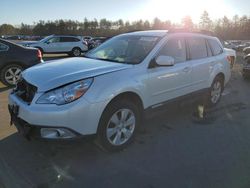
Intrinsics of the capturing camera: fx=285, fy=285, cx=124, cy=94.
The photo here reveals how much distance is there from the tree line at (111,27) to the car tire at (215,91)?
6345 cm

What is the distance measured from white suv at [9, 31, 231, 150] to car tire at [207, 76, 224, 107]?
0.50 m

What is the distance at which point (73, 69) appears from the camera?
404 cm

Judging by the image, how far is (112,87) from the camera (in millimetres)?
3775

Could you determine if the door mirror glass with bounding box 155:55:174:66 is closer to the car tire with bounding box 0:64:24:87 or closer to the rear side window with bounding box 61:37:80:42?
the car tire with bounding box 0:64:24:87

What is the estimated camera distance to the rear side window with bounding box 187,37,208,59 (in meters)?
5.40

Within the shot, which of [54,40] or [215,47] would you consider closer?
[215,47]

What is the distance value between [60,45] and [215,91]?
1710 centimetres

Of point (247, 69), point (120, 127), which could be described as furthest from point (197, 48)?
point (247, 69)

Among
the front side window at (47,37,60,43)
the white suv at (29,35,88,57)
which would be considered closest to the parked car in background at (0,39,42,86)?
the white suv at (29,35,88,57)

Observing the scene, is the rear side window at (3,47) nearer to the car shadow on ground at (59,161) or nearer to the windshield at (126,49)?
the windshield at (126,49)

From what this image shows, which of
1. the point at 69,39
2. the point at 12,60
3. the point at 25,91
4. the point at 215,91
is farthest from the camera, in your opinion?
the point at 69,39

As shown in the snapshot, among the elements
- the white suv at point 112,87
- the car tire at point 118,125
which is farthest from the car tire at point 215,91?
the car tire at point 118,125

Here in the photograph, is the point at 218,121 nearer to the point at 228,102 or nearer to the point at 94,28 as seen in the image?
the point at 228,102

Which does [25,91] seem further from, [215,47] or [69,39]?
[69,39]
